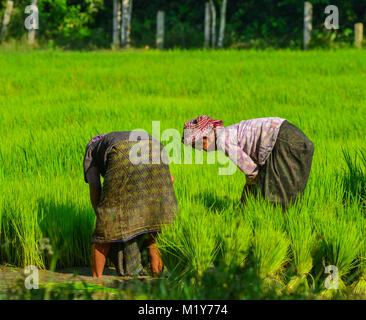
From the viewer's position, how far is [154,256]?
425 cm

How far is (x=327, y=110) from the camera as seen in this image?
29.3 feet

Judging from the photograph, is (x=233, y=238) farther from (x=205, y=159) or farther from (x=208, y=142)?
(x=205, y=159)

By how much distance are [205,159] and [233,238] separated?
8.69 feet

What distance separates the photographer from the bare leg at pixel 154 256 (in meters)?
4.23

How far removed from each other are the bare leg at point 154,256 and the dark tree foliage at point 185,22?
15.8m

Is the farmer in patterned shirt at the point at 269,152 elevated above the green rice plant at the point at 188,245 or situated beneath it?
elevated above

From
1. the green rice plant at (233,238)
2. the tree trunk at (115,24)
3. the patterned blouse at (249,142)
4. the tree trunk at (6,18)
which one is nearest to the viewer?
the green rice plant at (233,238)

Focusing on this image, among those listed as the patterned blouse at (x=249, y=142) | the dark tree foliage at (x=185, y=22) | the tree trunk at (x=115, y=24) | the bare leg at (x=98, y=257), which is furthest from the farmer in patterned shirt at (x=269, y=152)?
the tree trunk at (x=115, y=24)

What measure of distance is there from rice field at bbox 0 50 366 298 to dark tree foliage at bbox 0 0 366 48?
6.59 meters

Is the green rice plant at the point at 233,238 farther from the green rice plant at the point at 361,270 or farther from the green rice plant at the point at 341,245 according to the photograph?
the green rice plant at the point at 361,270

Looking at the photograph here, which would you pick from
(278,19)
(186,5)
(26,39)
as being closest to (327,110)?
(26,39)

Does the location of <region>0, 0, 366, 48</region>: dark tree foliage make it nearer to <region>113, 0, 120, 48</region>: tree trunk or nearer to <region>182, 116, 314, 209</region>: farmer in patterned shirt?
<region>113, 0, 120, 48</region>: tree trunk

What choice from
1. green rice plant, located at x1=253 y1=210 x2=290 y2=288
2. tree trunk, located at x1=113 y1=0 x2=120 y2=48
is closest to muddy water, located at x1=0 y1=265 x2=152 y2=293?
green rice plant, located at x1=253 y1=210 x2=290 y2=288

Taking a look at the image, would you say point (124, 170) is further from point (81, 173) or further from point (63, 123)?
point (63, 123)
